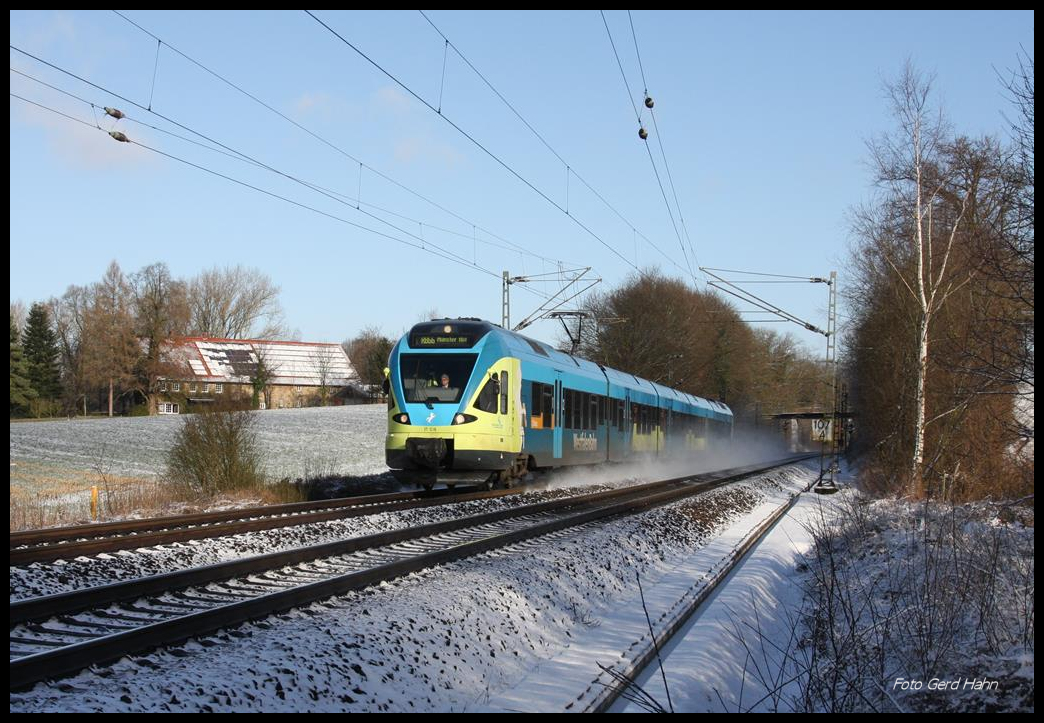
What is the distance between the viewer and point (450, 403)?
18547 millimetres

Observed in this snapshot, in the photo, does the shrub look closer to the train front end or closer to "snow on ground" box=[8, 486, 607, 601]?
the train front end

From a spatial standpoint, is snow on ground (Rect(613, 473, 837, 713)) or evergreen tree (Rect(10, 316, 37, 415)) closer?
snow on ground (Rect(613, 473, 837, 713))

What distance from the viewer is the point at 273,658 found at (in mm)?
5695

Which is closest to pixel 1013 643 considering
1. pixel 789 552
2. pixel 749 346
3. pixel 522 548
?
pixel 522 548

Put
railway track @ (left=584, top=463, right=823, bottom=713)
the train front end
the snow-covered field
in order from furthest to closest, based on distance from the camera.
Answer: the snow-covered field < the train front end < railway track @ (left=584, top=463, right=823, bottom=713)

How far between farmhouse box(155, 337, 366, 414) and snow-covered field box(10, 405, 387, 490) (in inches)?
531

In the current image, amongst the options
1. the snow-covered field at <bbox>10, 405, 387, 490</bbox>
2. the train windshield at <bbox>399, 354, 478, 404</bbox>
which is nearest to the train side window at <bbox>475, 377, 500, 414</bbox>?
the train windshield at <bbox>399, 354, 478, 404</bbox>

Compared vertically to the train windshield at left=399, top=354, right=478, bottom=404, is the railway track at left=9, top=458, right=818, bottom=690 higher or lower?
lower

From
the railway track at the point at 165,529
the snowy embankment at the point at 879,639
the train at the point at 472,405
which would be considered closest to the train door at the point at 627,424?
the train at the point at 472,405

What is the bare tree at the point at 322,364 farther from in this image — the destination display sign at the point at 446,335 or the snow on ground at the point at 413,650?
the snow on ground at the point at 413,650

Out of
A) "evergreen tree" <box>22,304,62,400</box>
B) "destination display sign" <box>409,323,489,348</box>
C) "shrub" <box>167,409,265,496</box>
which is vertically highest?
"evergreen tree" <box>22,304,62,400</box>

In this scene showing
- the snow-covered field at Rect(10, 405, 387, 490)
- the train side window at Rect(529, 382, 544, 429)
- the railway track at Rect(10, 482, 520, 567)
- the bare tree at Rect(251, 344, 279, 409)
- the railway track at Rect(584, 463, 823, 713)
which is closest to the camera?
the railway track at Rect(584, 463, 823, 713)

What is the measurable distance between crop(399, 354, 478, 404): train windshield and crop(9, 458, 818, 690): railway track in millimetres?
6070

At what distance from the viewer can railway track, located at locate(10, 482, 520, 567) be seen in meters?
9.73
